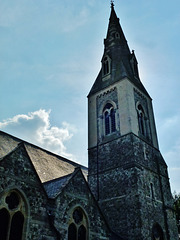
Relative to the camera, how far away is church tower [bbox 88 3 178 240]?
19312 millimetres

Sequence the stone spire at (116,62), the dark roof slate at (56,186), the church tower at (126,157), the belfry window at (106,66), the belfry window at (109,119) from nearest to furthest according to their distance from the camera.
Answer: the dark roof slate at (56,186) → the church tower at (126,157) → the belfry window at (109,119) → the stone spire at (116,62) → the belfry window at (106,66)

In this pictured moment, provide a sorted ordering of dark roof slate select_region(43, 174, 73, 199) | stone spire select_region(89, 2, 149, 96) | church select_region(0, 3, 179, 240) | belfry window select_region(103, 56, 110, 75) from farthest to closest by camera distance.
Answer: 1. belfry window select_region(103, 56, 110, 75)
2. stone spire select_region(89, 2, 149, 96)
3. dark roof slate select_region(43, 174, 73, 199)
4. church select_region(0, 3, 179, 240)

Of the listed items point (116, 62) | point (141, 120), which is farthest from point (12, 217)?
point (116, 62)

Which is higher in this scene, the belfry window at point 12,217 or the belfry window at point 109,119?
the belfry window at point 109,119

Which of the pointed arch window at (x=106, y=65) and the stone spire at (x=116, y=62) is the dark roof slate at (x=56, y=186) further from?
the pointed arch window at (x=106, y=65)

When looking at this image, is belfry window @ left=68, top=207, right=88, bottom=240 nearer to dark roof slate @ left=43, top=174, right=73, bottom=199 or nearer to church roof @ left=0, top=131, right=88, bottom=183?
dark roof slate @ left=43, top=174, right=73, bottom=199

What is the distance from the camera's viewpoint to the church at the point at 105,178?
11.8 meters

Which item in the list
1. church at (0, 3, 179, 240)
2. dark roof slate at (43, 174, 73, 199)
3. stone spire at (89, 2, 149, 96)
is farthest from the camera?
stone spire at (89, 2, 149, 96)

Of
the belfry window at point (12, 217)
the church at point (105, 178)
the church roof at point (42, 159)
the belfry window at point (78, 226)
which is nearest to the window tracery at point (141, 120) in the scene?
the church at point (105, 178)

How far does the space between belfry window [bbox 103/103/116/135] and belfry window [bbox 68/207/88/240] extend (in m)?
10.6

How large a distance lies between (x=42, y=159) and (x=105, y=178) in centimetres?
544

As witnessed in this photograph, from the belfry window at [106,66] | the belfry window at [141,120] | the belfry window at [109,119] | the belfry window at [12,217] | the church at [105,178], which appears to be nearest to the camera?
the belfry window at [12,217]

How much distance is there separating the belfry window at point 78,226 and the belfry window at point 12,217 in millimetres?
3116

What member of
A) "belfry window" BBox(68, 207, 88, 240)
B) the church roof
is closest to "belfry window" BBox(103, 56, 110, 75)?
the church roof
